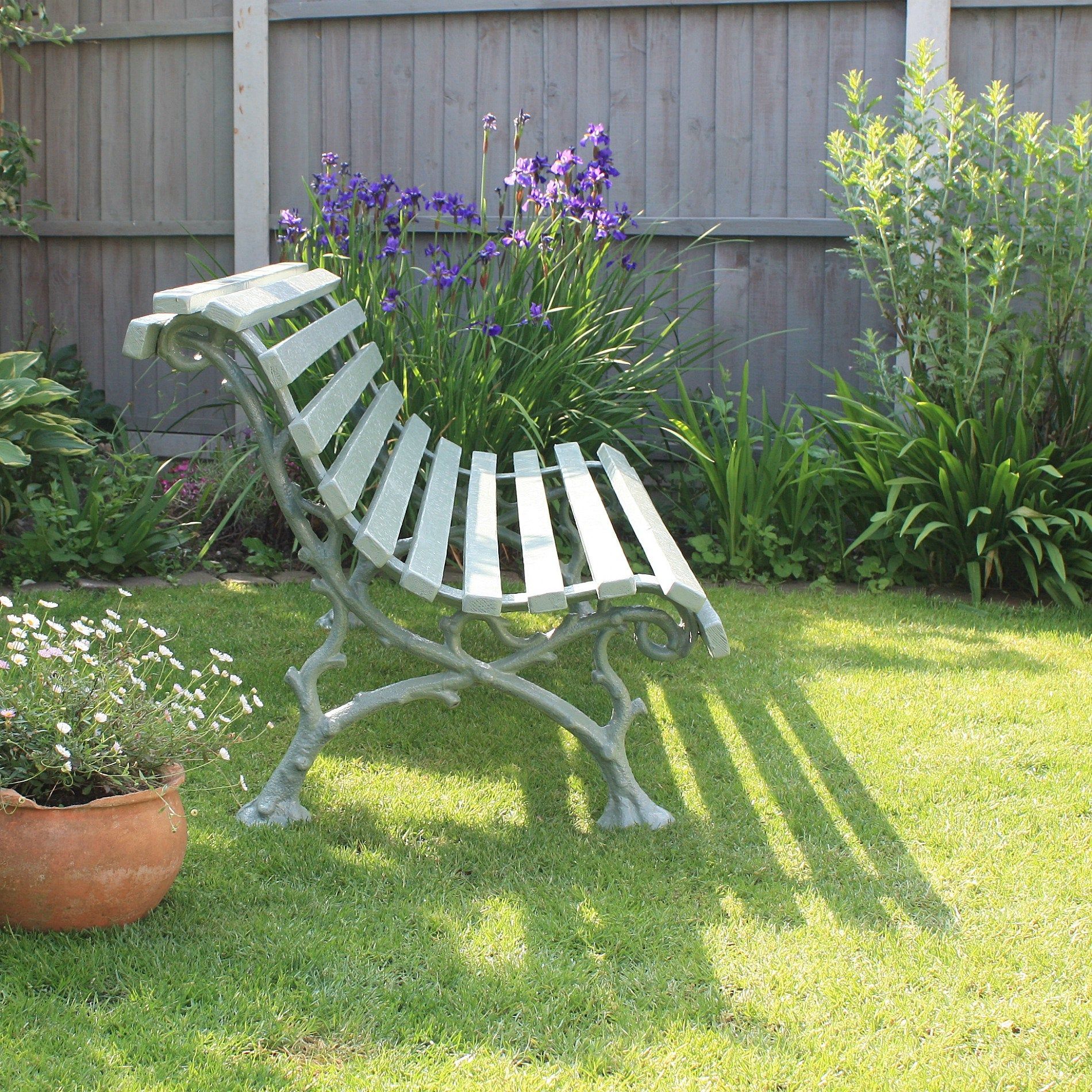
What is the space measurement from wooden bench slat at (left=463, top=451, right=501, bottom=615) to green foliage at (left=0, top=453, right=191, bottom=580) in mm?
1536

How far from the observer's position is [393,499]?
7.79 feet

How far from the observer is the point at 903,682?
3.11 metres

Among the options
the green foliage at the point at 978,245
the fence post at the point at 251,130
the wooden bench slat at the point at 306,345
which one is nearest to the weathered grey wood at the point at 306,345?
the wooden bench slat at the point at 306,345

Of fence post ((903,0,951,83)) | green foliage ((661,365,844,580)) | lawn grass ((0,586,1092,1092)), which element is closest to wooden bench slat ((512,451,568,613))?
lawn grass ((0,586,1092,1092))

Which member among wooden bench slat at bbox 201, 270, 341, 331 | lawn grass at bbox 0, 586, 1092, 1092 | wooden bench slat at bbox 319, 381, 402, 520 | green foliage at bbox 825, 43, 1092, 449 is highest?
green foliage at bbox 825, 43, 1092, 449

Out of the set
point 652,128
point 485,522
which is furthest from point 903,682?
point 652,128

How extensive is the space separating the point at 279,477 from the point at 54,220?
13.6ft

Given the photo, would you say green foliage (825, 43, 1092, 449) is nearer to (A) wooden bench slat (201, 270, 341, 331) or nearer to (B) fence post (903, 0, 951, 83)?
(B) fence post (903, 0, 951, 83)

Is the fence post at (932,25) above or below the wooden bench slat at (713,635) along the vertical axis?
above

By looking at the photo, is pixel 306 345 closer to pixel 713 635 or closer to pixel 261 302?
pixel 261 302

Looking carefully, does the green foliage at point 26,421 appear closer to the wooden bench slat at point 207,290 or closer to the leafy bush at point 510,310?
the leafy bush at point 510,310

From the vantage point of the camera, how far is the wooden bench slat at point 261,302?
191 cm

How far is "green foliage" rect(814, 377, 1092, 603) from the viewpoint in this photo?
3885mm

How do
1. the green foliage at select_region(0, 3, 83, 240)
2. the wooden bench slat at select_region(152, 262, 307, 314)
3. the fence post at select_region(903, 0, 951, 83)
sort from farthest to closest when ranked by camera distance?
the green foliage at select_region(0, 3, 83, 240) → the fence post at select_region(903, 0, 951, 83) → the wooden bench slat at select_region(152, 262, 307, 314)
